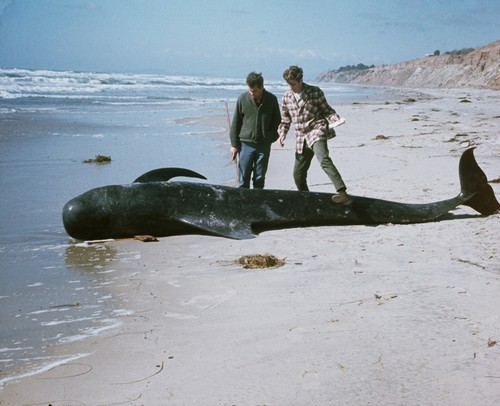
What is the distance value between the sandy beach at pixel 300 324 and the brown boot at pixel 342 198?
1.16 ft

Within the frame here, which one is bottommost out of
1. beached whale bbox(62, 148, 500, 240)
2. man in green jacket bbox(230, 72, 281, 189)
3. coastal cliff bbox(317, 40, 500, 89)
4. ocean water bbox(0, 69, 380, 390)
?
ocean water bbox(0, 69, 380, 390)

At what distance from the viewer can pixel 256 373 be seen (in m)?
3.00

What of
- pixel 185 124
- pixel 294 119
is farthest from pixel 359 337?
pixel 185 124

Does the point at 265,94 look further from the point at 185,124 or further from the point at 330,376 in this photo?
the point at 185,124

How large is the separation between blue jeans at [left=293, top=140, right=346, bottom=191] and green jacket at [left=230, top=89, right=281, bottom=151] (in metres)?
0.55

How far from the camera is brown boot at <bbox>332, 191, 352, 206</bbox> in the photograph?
670 cm

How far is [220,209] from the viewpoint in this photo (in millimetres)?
6594

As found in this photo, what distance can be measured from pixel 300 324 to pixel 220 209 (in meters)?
3.14

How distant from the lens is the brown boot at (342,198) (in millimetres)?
6696

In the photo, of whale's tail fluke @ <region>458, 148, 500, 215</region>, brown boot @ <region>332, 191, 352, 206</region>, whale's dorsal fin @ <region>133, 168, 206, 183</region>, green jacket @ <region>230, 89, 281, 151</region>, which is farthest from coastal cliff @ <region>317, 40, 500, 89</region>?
whale's dorsal fin @ <region>133, 168, 206, 183</region>

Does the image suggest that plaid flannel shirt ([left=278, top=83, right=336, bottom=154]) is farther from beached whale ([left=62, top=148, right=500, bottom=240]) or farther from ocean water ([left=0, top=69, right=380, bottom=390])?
ocean water ([left=0, top=69, right=380, bottom=390])

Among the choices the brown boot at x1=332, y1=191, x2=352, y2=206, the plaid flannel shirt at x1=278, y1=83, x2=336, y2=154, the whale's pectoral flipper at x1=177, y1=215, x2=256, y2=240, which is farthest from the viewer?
the plaid flannel shirt at x1=278, y1=83, x2=336, y2=154

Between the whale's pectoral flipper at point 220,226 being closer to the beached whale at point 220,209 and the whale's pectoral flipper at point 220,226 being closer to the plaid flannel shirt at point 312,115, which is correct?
the beached whale at point 220,209

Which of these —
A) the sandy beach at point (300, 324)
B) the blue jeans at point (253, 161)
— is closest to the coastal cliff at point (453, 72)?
the blue jeans at point (253, 161)
